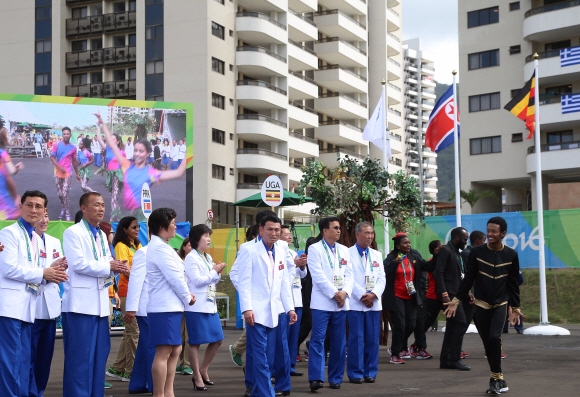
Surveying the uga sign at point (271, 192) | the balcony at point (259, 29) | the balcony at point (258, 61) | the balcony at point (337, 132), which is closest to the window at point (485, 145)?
the balcony at point (258, 61)

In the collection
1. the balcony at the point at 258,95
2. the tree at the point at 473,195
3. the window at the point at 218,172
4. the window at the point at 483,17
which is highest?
the window at the point at 483,17

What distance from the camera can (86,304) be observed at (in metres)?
9.11

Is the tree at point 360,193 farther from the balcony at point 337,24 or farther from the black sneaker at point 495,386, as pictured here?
the balcony at point 337,24

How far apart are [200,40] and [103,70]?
8.01 meters

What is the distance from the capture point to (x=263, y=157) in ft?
202

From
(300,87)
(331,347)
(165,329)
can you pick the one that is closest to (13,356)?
(165,329)

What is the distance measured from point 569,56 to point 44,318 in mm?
44711

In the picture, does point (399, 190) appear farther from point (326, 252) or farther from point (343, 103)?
point (343, 103)

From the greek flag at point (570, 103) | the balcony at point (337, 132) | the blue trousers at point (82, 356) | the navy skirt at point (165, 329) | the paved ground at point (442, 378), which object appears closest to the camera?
the blue trousers at point (82, 356)

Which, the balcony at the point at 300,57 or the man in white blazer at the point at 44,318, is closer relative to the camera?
the man in white blazer at the point at 44,318

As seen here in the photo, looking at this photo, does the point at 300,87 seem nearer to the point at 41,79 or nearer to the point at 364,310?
the point at 41,79

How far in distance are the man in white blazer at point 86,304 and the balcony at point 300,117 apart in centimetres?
5669

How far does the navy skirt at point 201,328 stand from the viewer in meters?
11.7

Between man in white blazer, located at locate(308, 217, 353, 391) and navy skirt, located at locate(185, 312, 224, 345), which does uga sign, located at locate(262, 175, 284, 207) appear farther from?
navy skirt, located at locate(185, 312, 224, 345)
